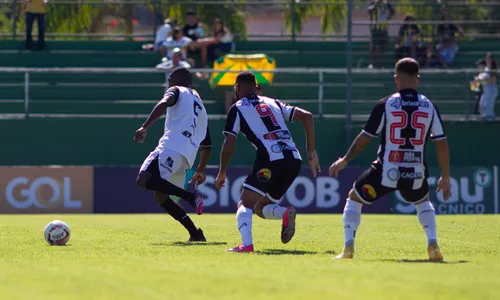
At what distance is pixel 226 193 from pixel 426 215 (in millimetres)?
13129

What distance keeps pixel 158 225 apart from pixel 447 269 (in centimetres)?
837

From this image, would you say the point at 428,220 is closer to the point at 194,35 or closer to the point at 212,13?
the point at 194,35

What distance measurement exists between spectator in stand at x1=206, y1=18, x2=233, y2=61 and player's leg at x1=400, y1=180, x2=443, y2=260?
55.6 feet

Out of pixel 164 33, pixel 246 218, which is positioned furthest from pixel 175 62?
pixel 246 218

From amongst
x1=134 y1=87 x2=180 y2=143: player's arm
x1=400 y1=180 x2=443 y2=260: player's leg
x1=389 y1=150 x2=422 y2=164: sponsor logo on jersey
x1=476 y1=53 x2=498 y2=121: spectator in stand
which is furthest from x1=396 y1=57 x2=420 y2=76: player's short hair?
x1=476 y1=53 x2=498 y2=121: spectator in stand

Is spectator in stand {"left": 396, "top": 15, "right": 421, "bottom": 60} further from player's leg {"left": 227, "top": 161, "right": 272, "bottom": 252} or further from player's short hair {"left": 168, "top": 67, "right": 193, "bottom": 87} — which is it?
player's leg {"left": 227, "top": 161, "right": 272, "bottom": 252}

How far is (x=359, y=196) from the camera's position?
9.86 m

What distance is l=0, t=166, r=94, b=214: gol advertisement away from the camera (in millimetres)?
22875

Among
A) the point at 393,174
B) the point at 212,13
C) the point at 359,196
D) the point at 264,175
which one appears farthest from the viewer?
the point at 212,13

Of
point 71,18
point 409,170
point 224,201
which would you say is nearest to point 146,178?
point 409,170

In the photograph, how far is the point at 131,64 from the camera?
2783cm

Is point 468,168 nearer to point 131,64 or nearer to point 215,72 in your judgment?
point 215,72

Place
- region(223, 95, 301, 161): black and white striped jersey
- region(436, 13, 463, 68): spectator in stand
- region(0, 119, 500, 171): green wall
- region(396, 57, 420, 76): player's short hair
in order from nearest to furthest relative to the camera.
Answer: region(396, 57, 420, 76): player's short hair
region(223, 95, 301, 161): black and white striped jersey
region(0, 119, 500, 171): green wall
region(436, 13, 463, 68): spectator in stand

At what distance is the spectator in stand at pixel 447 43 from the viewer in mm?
27000
